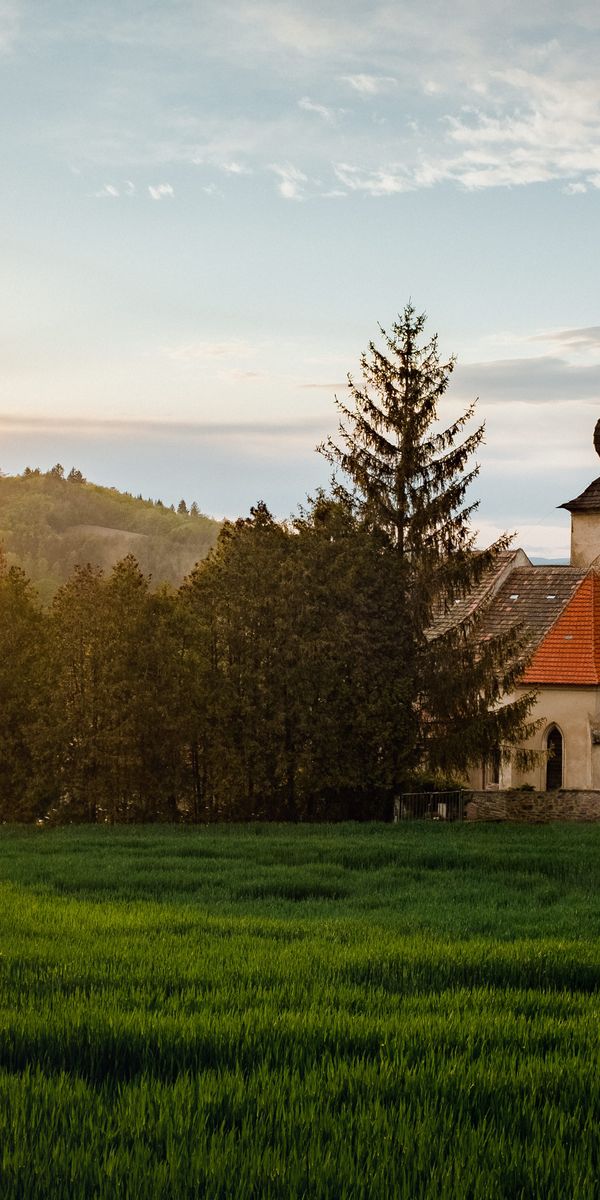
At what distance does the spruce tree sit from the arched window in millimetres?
6993

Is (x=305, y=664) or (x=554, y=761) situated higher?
(x=305, y=664)

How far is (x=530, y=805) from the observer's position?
43.2 m

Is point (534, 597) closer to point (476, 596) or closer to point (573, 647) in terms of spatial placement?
point (476, 596)

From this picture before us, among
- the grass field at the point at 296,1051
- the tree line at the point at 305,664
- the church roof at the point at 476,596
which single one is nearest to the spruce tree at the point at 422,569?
the tree line at the point at 305,664

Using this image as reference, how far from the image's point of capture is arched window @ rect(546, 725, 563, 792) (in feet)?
163

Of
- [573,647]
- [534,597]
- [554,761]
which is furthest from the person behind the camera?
[534,597]

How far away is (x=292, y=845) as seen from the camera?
83.7 ft

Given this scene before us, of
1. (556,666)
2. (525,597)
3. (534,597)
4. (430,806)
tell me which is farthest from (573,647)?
(430,806)

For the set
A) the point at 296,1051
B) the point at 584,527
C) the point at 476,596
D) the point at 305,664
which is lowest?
the point at 296,1051

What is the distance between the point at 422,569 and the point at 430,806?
27.3ft

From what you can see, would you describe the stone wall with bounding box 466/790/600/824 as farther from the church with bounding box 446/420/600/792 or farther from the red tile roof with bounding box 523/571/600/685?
the red tile roof with bounding box 523/571/600/685

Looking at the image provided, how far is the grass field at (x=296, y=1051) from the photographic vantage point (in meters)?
5.41

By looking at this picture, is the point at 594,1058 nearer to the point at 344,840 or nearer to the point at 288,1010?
the point at 288,1010

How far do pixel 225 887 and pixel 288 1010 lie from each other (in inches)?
400
